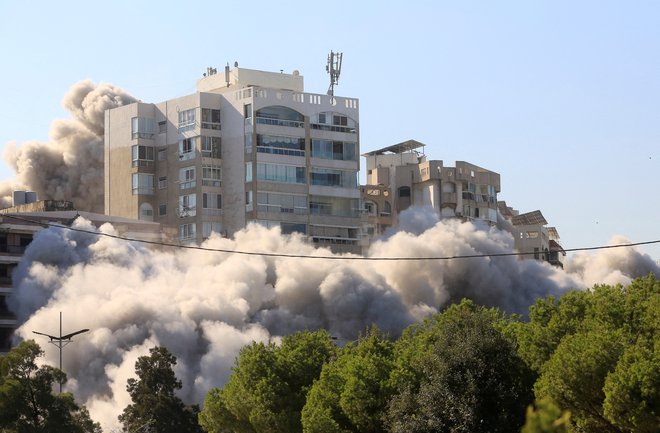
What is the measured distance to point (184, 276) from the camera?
11312 cm

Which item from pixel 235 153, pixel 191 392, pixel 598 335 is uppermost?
pixel 235 153

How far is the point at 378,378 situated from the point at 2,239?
5655cm

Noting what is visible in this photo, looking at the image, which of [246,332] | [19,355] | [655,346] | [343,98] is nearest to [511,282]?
[343,98]

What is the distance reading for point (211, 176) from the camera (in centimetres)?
11806

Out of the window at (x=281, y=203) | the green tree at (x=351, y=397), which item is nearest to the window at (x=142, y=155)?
the window at (x=281, y=203)

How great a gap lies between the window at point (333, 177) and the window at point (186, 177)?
10.1 meters

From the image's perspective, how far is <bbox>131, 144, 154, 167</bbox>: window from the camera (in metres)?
121

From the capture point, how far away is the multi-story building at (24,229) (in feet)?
350

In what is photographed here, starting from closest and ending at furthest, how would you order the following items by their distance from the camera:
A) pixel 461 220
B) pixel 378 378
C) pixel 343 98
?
pixel 378 378, pixel 343 98, pixel 461 220

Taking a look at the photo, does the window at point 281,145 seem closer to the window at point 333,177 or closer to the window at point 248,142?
the window at point 248,142

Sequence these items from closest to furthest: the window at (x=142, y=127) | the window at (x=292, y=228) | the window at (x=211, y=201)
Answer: the window at (x=292, y=228), the window at (x=211, y=201), the window at (x=142, y=127)

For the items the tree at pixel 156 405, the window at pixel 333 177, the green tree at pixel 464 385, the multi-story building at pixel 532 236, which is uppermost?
the window at pixel 333 177

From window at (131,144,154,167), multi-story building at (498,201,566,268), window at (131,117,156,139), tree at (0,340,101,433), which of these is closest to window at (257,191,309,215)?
window at (131,144,154,167)

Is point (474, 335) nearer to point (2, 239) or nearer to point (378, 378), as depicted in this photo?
point (378, 378)
